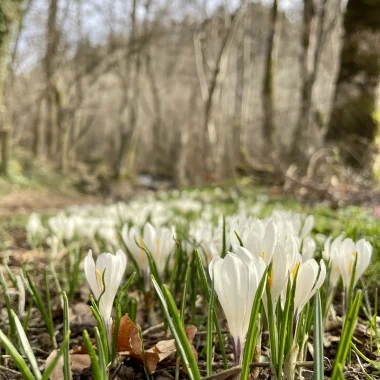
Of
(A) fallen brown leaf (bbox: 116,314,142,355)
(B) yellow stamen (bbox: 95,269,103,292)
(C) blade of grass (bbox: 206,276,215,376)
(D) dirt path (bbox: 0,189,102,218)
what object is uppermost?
(B) yellow stamen (bbox: 95,269,103,292)

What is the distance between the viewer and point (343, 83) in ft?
24.7

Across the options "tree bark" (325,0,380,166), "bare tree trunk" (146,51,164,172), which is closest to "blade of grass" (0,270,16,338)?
"tree bark" (325,0,380,166)

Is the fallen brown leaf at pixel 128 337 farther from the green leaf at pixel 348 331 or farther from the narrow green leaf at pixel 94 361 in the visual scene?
the green leaf at pixel 348 331

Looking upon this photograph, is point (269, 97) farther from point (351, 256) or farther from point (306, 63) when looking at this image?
point (351, 256)

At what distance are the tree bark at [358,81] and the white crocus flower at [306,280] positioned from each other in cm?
666

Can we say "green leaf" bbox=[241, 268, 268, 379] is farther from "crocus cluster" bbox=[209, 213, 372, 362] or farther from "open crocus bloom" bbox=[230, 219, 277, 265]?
"open crocus bloom" bbox=[230, 219, 277, 265]

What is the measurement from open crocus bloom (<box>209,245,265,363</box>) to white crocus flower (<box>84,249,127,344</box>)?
315 mm

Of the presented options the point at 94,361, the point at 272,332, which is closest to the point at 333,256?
the point at 272,332

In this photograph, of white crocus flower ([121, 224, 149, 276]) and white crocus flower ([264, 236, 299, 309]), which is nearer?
white crocus flower ([264, 236, 299, 309])

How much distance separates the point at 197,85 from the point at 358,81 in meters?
12.4

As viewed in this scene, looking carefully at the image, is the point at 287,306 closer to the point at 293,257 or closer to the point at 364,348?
the point at 293,257

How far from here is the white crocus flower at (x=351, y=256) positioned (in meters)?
1.23

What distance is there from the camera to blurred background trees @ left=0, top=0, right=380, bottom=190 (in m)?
7.30

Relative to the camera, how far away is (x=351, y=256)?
4.05ft
